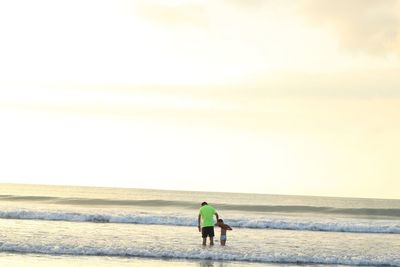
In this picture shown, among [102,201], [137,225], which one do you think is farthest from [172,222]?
[102,201]

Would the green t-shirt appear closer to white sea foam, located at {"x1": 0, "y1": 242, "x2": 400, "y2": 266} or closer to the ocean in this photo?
the ocean

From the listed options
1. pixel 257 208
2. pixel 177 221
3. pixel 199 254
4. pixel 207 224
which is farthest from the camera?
pixel 257 208

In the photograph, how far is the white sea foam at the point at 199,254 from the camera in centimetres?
1841

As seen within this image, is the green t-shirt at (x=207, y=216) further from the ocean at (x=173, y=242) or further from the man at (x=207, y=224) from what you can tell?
the ocean at (x=173, y=242)

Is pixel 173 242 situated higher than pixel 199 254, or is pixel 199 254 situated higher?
pixel 173 242

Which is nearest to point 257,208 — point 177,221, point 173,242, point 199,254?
point 177,221

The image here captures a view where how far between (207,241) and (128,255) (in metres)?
4.12

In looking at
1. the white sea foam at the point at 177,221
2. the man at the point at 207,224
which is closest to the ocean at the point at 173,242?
the white sea foam at the point at 177,221

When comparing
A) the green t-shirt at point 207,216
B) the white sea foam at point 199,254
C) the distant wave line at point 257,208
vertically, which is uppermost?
the distant wave line at point 257,208

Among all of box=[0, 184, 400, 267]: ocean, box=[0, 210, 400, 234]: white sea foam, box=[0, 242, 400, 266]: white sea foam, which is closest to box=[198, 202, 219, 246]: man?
box=[0, 184, 400, 267]: ocean

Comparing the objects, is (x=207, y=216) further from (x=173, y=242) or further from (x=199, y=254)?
(x=199, y=254)

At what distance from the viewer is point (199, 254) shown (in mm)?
18578

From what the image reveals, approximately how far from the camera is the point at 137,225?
→ 2844cm

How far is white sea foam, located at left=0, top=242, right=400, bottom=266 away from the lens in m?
18.4
